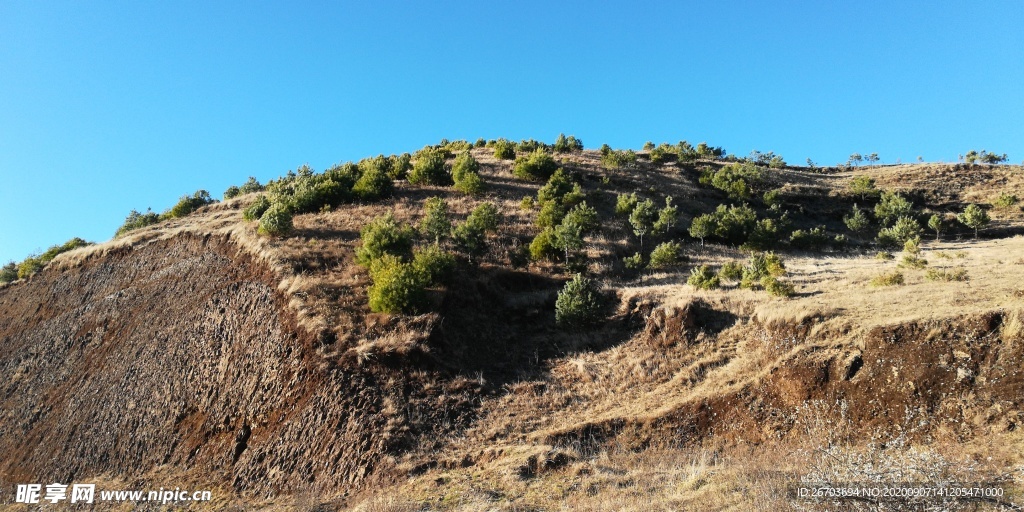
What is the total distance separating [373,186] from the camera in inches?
1506

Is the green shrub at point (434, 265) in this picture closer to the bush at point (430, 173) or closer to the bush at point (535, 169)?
the bush at point (430, 173)

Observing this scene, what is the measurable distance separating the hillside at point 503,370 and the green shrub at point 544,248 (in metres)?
0.19

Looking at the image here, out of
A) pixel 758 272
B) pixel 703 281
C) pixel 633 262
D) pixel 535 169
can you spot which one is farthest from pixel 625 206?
pixel 758 272

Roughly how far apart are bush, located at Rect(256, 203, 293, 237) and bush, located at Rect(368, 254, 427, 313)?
9158 millimetres

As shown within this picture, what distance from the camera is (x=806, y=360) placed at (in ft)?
55.2

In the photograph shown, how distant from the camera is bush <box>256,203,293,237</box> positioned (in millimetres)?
29188

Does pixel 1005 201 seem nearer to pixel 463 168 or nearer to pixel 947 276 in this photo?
pixel 947 276

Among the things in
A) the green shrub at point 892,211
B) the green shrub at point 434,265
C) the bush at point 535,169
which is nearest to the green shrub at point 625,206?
the bush at point 535,169

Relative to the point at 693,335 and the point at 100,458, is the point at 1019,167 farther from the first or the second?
the point at 100,458

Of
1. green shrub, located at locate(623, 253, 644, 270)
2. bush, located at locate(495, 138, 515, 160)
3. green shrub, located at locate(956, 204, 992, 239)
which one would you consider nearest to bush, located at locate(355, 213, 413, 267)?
green shrub, located at locate(623, 253, 644, 270)

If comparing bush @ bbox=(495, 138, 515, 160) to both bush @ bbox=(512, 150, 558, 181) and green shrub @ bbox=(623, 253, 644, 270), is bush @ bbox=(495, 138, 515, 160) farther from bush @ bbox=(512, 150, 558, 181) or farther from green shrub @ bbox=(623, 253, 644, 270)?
green shrub @ bbox=(623, 253, 644, 270)

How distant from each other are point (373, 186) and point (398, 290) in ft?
59.2

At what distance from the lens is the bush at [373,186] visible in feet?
125

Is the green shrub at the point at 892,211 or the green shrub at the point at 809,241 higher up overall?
the green shrub at the point at 892,211
